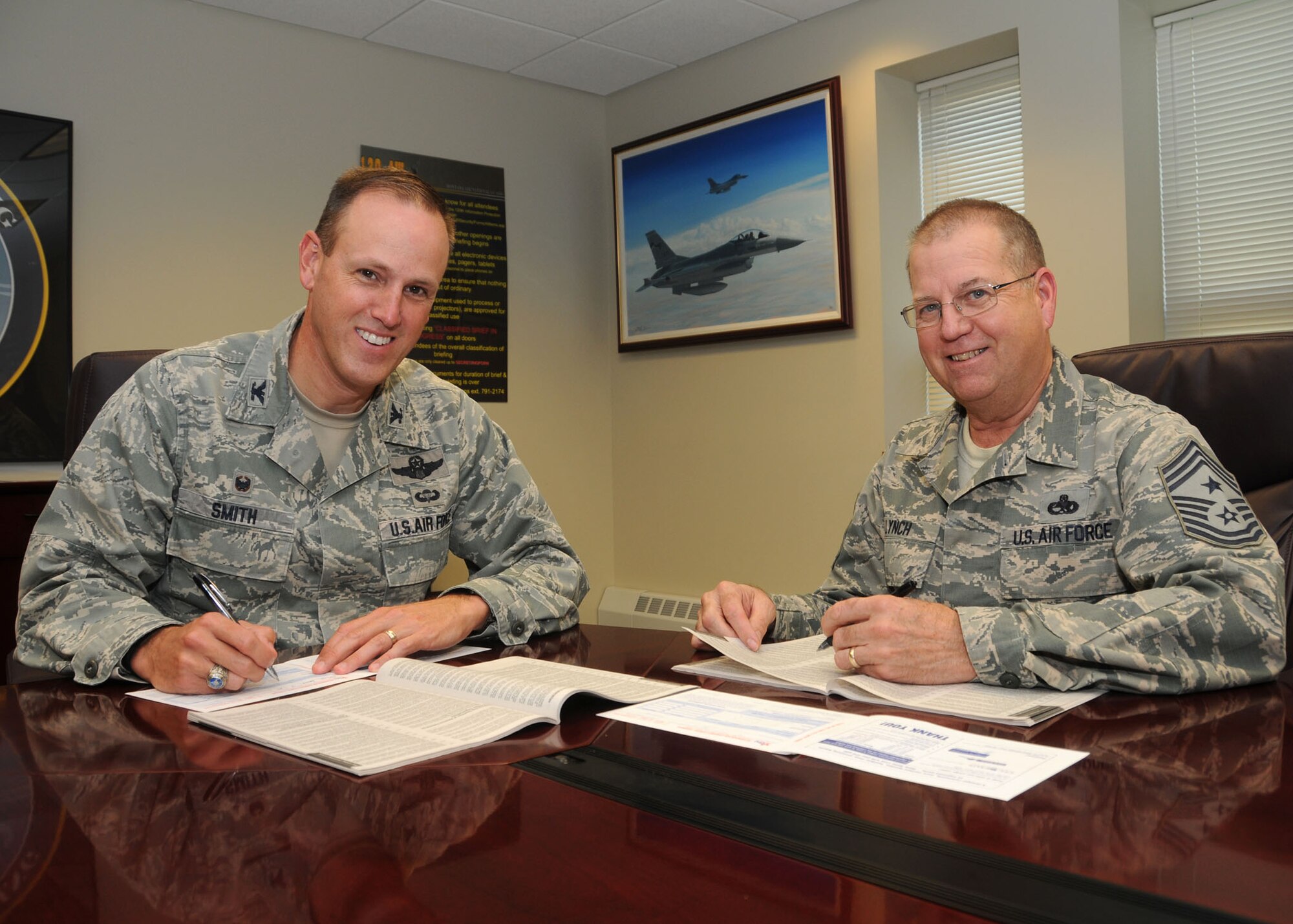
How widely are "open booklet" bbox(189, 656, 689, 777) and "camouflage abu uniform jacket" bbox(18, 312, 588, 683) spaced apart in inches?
13.0

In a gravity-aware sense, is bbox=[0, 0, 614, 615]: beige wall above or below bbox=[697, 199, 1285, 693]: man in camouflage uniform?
above

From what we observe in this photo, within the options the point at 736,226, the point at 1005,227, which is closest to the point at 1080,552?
the point at 1005,227

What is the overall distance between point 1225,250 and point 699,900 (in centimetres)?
319

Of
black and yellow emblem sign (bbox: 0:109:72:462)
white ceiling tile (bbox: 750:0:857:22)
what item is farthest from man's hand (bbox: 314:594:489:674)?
white ceiling tile (bbox: 750:0:857:22)

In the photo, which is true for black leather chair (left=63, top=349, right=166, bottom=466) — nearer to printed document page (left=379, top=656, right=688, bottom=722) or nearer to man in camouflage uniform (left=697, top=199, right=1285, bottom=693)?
printed document page (left=379, top=656, right=688, bottom=722)

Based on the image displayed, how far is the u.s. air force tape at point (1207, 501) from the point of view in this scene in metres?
1.29

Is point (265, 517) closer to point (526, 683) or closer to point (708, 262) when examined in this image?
point (526, 683)

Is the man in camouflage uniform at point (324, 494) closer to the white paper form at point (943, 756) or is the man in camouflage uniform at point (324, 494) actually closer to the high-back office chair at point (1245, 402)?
the white paper form at point (943, 756)

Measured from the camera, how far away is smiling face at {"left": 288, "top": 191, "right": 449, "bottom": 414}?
1747 millimetres

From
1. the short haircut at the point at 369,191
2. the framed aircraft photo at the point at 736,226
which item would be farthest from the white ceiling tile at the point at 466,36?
the short haircut at the point at 369,191

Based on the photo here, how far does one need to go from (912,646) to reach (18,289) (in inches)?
118

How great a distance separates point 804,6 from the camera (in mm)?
3721

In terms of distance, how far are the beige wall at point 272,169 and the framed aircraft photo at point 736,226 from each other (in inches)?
11.1

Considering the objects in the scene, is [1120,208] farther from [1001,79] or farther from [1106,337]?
[1001,79]
